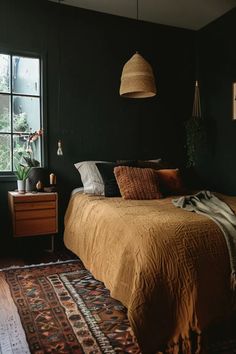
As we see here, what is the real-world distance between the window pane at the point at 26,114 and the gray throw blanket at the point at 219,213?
2076 mm

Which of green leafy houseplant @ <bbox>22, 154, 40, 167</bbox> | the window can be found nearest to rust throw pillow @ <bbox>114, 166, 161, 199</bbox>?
green leafy houseplant @ <bbox>22, 154, 40, 167</bbox>

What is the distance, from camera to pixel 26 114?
3.83m

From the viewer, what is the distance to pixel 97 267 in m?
2.49

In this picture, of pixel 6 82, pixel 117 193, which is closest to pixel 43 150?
pixel 6 82

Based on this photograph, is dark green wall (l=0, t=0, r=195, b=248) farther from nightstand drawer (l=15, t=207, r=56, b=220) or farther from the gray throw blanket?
the gray throw blanket

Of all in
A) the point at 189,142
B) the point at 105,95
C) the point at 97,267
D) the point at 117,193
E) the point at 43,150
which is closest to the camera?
the point at 97,267

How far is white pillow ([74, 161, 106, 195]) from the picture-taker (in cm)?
349

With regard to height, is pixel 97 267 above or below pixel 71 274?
above

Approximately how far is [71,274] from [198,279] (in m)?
1.52

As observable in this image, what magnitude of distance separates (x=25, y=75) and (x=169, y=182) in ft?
6.95

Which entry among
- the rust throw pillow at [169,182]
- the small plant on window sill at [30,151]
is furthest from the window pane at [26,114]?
the rust throw pillow at [169,182]

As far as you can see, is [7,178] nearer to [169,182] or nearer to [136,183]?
[136,183]

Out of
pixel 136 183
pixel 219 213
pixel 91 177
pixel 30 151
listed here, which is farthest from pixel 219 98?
pixel 30 151

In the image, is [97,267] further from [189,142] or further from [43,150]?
[189,142]
